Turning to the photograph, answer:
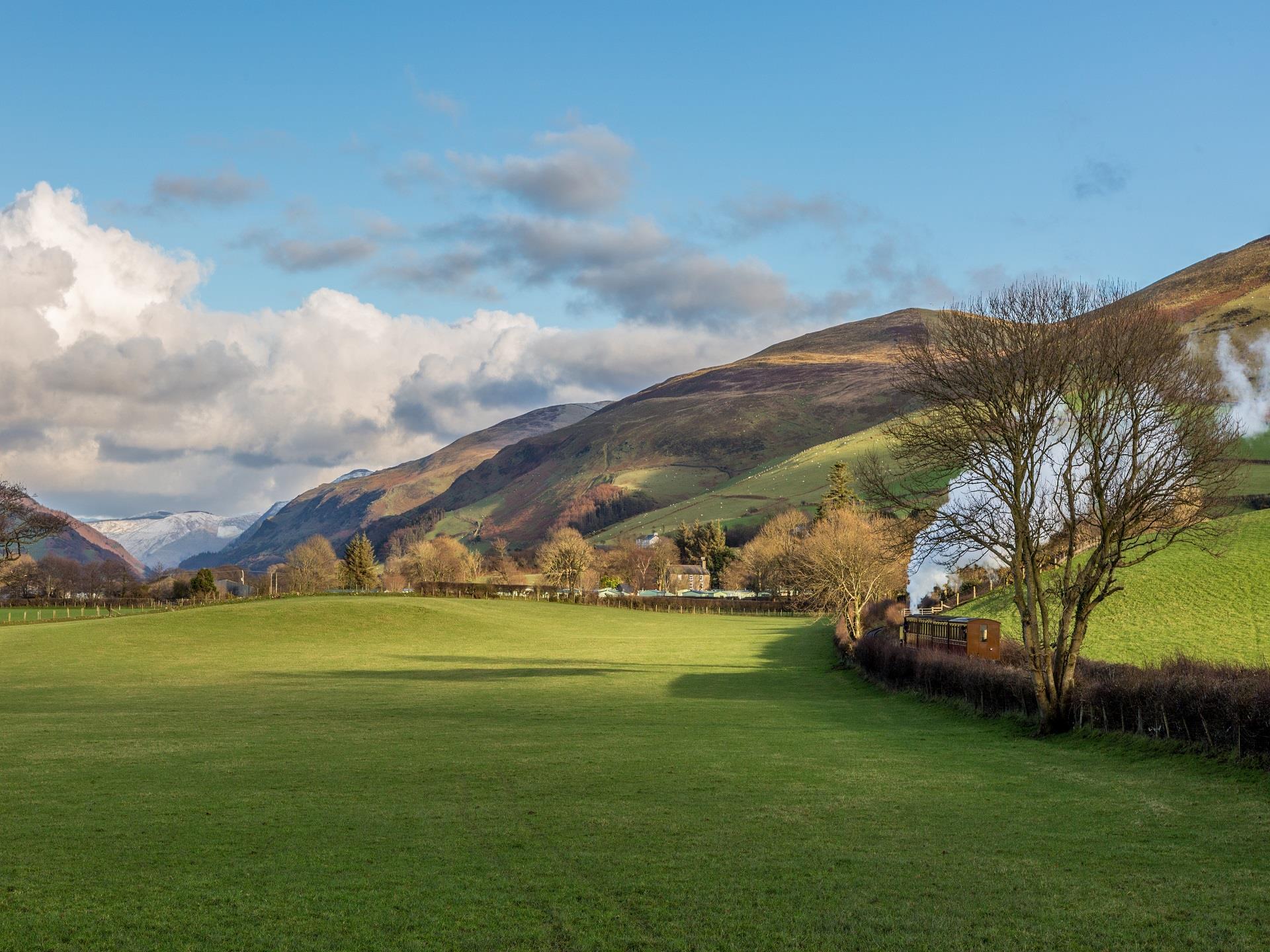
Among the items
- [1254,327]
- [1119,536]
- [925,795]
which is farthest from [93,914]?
[1254,327]

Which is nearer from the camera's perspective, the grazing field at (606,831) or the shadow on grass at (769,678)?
the grazing field at (606,831)

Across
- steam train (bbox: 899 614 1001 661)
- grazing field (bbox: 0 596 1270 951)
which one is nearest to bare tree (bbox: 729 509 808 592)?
steam train (bbox: 899 614 1001 661)

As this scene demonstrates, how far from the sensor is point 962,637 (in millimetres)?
50062

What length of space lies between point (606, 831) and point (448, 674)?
3978cm

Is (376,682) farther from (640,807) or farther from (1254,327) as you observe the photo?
(1254,327)

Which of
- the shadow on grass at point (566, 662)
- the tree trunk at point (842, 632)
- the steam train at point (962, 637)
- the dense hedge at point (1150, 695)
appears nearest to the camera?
the dense hedge at point (1150, 695)

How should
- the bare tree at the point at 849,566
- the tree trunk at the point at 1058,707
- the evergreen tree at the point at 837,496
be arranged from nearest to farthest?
the tree trunk at the point at 1058,707 → the bare tree at the point at 849,566 → the evergreen tree at the point at 837,496

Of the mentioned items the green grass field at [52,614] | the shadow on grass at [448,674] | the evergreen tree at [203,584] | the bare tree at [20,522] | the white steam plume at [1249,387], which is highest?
the white steam plume at [1249,387]

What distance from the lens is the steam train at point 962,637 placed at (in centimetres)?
4725

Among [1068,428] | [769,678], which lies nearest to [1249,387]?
[769,678]

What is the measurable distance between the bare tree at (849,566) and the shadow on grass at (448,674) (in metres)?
17.0

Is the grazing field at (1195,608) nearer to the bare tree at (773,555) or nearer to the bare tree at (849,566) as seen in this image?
the bare tree at (849,566)

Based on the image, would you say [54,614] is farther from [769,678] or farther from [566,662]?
[769,678]

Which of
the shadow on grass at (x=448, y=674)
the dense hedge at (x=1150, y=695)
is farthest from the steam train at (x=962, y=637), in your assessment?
the shadow on grass at (x=448, y=674)
